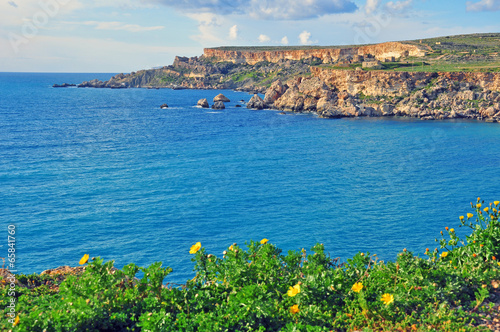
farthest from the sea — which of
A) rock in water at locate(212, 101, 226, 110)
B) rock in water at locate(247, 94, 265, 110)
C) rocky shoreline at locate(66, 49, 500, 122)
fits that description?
rock in water at locate(212, 101, 226, 110)

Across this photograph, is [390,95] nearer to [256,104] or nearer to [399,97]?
[399,97]

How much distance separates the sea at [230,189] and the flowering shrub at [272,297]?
314 cm

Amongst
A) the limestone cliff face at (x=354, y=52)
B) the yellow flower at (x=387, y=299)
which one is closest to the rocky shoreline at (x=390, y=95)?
the limestone cliff face at (x=354, y=52)

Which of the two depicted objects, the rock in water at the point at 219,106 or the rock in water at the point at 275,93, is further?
the rock in water at the point at 219,106

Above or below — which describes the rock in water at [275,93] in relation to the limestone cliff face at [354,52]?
below

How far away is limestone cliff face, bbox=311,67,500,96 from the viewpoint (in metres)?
83.1

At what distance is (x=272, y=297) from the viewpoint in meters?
8.27

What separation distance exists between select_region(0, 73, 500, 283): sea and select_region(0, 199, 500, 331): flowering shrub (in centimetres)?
314

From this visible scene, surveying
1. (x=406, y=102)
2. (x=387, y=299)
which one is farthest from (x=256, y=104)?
(x=387, y=299)

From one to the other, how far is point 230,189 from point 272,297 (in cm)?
2875

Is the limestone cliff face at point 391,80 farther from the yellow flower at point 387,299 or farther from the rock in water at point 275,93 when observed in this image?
the yellow flower at point 387,299

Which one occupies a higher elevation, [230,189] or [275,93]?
[275,93]

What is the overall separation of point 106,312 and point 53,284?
347 cm

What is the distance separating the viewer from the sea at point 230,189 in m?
25.9
